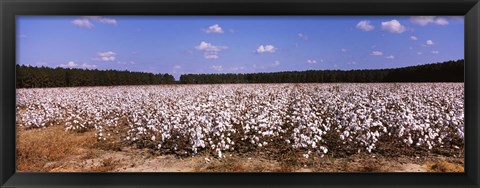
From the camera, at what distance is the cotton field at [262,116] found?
3.69 meters

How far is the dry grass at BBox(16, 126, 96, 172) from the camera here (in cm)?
313

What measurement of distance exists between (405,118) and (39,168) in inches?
161

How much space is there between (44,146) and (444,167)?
413cm

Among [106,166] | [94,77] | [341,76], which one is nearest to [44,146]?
[106,166]

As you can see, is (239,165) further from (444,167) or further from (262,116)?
(444,167)

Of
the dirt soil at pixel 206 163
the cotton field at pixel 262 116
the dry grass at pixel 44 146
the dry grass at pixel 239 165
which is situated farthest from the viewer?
the cotton field at pixel 262 116

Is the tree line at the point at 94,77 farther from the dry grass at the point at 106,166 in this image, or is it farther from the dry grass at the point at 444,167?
the dry grass at the point at 444,167

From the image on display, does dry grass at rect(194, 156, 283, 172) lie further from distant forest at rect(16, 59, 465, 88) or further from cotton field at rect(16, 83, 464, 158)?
distant forest at rect(16, 59, 465, 88)
